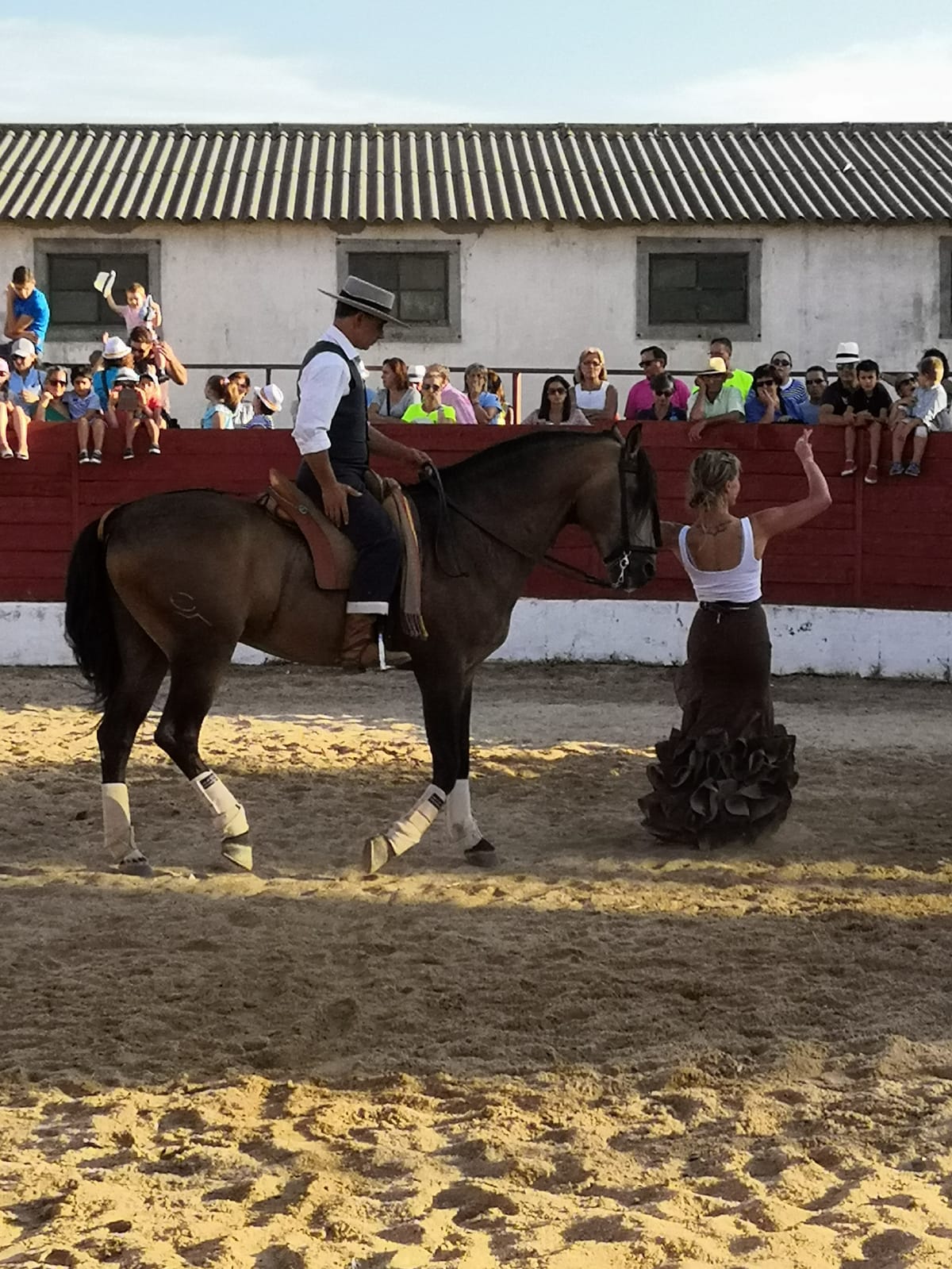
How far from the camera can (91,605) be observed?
6766mm

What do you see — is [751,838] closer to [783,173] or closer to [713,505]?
[713,505]

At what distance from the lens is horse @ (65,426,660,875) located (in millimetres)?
6641

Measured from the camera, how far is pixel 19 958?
18.3 ft

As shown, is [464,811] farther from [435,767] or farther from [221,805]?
[221,805]

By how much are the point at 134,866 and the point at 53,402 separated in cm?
839

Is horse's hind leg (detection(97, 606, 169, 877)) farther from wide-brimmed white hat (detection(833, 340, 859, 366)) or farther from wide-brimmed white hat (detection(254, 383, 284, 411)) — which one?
wide-brimmed white hat (detection(833, 340, 859, 366))

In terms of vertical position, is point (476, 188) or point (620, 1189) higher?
point (476, 188)

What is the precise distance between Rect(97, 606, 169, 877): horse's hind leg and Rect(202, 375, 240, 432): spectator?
761cm

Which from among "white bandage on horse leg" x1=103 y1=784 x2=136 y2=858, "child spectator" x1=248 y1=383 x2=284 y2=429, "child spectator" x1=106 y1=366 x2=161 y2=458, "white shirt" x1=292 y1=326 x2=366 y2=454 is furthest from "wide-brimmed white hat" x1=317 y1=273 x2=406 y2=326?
"child spectator" x1=248 y1=383 x2=284 y2=429

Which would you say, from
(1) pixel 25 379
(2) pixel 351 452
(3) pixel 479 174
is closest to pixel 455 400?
(1) pixel 25 379

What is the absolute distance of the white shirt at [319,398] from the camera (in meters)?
6.54

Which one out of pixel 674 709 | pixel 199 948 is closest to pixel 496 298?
pixel 674 709

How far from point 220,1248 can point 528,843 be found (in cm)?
398

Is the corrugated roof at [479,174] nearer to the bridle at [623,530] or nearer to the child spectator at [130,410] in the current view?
the child spectator at [130,410]
